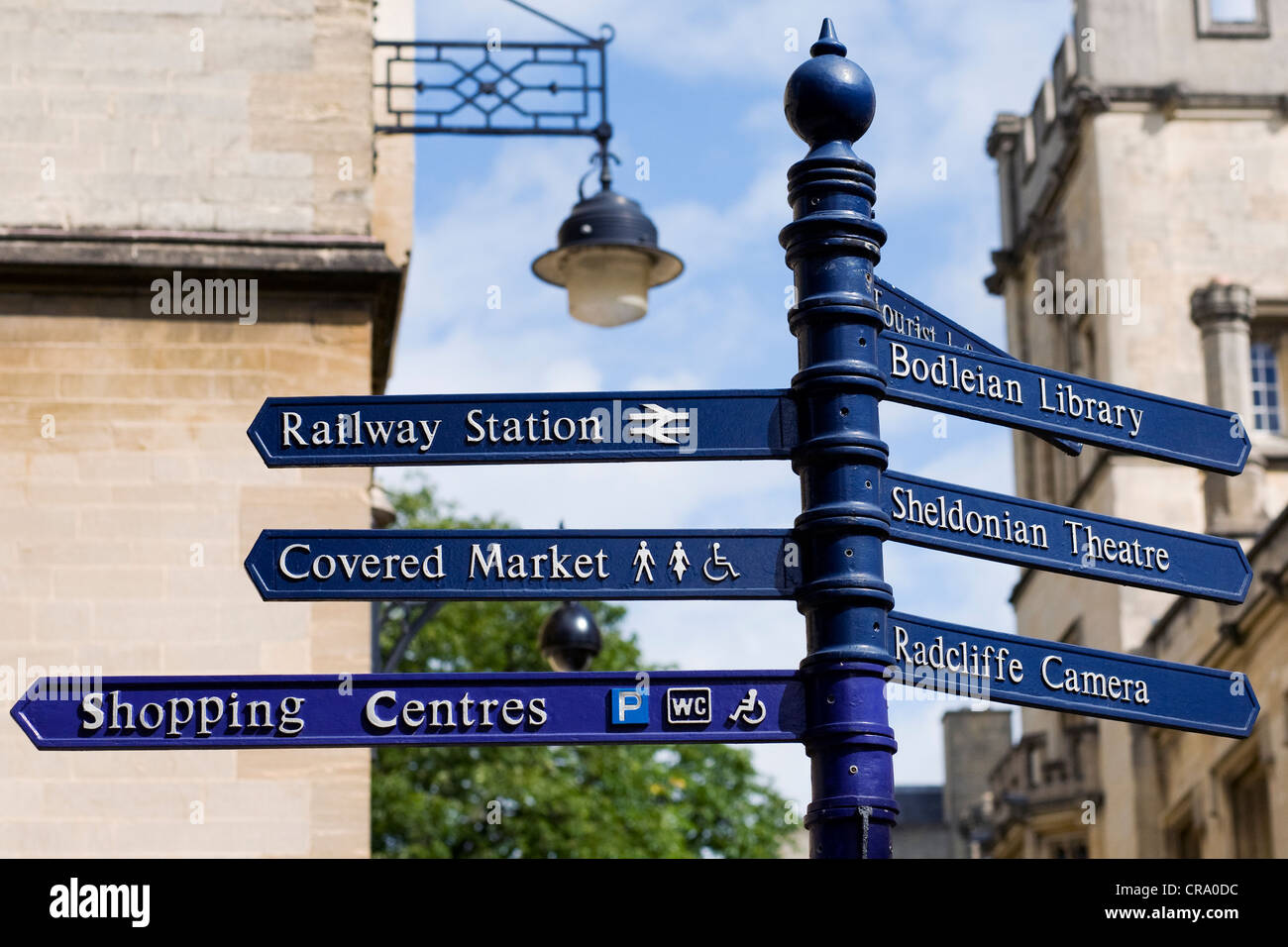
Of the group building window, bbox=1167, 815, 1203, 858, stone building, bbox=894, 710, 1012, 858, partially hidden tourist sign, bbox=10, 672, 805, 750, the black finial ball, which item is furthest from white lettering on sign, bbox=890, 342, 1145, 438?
stone building, bbox=894, 710, 1012, 858

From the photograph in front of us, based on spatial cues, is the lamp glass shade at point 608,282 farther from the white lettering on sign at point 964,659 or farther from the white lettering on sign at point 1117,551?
the white lettering on sign at point 964,659

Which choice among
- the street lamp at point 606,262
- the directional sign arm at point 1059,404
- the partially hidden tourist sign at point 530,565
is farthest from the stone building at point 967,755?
the partially hidden tourist sign at point 530,565

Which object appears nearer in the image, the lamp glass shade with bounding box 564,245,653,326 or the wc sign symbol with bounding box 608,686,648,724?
the wc sign symbol with bounding box 608,686,648,724

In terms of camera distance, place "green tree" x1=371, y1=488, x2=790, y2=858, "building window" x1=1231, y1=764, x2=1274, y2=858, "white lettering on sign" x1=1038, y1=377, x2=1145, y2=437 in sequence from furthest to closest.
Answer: "green tree" x1=371, y1=488, x2=790, y2=858
"building window" x1=1231, y1=764, x2=1274, y2=858
"white lettering on sign" x1=1038, y1=377, x2=1145, y2=437

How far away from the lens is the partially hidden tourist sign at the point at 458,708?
4.86 meters

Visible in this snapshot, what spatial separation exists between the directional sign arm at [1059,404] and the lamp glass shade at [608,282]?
5.23 metres

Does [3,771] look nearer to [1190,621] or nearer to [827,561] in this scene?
[827,561]

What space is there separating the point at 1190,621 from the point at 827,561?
20.9 meters

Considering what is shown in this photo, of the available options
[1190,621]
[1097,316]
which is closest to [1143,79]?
[1097,316]

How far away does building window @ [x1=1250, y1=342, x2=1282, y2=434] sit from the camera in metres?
30.6

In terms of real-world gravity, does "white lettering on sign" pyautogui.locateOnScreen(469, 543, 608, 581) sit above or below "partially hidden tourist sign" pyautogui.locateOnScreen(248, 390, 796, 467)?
below

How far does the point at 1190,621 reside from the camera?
81.4 ft

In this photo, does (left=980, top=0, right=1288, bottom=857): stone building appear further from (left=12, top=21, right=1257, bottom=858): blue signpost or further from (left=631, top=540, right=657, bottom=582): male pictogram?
(left=631, top=540, right=657, bottom=582): male pictogram

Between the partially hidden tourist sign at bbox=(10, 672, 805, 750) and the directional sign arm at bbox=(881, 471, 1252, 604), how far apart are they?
554 mm
